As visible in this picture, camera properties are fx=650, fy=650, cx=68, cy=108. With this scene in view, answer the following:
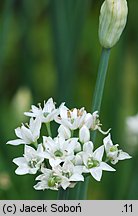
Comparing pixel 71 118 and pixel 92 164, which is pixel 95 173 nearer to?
pixel 92 164

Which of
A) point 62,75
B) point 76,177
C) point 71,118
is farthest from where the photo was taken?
point 62,75

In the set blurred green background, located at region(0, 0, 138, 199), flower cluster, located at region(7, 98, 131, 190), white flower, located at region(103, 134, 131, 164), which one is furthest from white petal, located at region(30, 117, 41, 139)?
blurred green background, located at region(0, 0, 138, 199)

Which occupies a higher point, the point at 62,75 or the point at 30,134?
the point at 62,75

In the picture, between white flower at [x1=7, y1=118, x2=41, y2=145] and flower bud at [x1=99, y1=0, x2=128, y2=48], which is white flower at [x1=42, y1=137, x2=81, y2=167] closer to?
white flower at [x1=7, y1=118, x2=41, y2=145]

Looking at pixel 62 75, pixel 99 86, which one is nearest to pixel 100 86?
pixel 99 86

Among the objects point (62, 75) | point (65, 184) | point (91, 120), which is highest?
point (62, 75)

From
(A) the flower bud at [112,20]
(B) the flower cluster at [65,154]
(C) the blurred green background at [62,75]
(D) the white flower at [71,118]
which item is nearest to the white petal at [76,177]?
(B) the flower cluster at [65,154]
